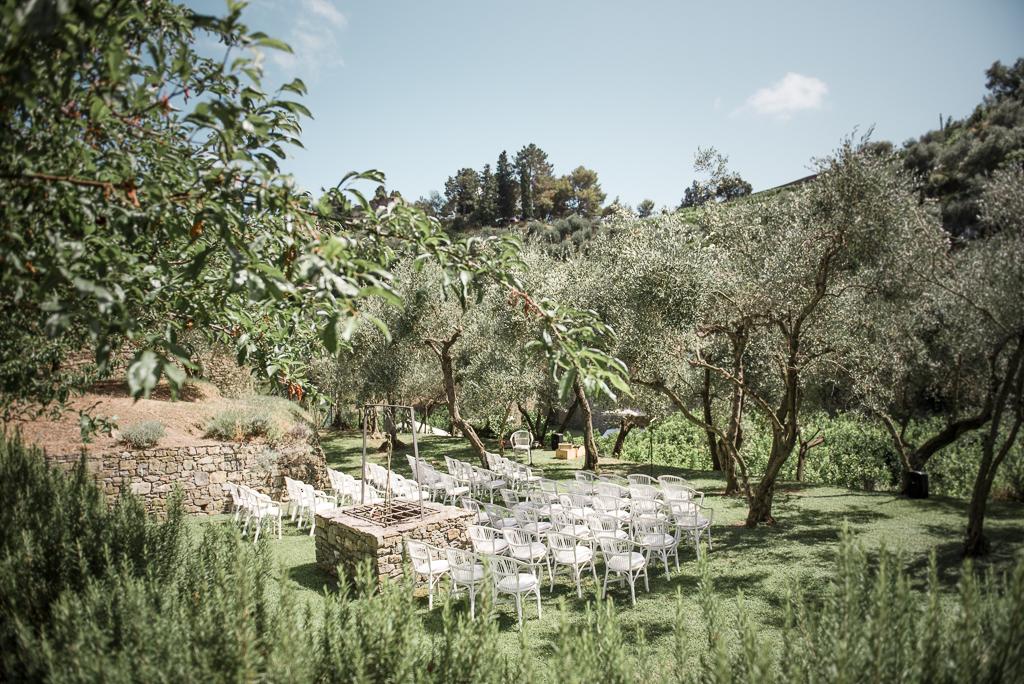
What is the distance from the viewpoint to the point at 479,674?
2504 mm

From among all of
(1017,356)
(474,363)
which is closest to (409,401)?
(474,363)

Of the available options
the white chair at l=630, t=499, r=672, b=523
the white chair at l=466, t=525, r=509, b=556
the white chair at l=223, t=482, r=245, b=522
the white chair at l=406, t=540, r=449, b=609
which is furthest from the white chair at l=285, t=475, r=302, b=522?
the white chair at l=630, t=499, r=672, b=523

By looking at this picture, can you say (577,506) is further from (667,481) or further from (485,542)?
(667,481)

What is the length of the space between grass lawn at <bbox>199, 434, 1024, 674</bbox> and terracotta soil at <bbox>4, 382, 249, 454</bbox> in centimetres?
492

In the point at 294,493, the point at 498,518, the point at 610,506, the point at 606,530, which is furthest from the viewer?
the point at 294,493

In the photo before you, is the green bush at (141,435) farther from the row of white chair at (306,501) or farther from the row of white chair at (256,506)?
the row of white chair at (306,501)

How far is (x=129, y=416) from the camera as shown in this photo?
14367mm

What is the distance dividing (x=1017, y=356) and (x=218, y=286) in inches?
402

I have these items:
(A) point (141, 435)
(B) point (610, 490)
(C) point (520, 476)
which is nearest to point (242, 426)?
(A) point (141, 435)

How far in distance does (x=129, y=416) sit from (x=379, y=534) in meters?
10.4

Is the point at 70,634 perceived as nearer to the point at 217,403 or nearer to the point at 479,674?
the point at 479,674

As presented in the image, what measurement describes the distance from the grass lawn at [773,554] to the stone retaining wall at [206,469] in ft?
8.30

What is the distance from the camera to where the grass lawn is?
6.98 meters

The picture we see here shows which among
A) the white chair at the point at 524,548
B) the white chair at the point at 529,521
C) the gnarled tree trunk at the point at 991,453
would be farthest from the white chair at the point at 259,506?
the gnarled tree trunk at the point at 991,453
